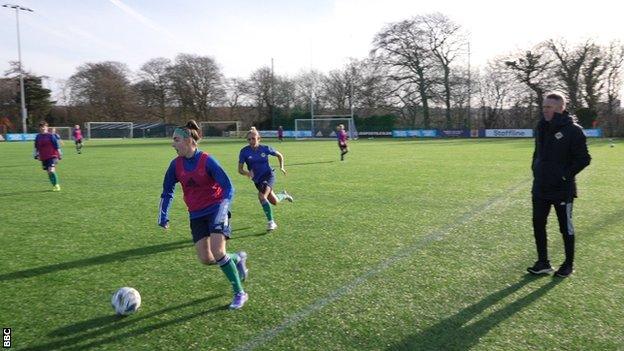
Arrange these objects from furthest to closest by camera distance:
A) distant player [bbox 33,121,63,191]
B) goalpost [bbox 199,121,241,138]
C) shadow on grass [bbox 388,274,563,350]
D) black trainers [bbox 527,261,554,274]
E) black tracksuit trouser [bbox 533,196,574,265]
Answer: goalpost [bbox 199,121,241,138] → distant player [bbox 33,121,63,191] → black trainers [bbox 527,261,554,274] → black tracksuit trouser [bbox 533,196,574,265] → shadow on grass [bbox 388,274,563,350]

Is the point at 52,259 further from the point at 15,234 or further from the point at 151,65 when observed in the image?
the point at 151,65

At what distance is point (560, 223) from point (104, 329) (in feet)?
15.8

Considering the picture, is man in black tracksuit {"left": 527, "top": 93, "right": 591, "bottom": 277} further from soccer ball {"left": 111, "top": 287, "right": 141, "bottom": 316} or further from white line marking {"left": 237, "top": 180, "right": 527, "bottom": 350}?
soccer ball {"left": 111, "top": 287, "right": 141, "bottom": 316}

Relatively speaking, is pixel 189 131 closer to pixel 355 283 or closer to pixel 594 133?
pixel 355 283

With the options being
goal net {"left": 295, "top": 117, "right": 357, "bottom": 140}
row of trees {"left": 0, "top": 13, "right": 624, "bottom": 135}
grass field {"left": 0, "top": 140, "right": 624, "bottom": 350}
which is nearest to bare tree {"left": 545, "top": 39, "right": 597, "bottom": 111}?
row of trees {"left": 0, "top": 13, "right": 624, "bottom": 135}

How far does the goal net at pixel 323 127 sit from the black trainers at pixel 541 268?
47.5m

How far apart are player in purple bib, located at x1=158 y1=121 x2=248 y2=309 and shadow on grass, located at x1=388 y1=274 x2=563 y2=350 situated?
1776 mm

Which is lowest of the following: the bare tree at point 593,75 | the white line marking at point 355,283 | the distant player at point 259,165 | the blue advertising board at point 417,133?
the white line marking at point 355,283

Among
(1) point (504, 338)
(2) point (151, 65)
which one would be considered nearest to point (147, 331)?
(1) point (504, 338)

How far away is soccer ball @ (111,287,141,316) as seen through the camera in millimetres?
4379

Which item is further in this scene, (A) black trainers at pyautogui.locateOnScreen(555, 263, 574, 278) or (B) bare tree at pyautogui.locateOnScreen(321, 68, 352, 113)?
(B) bare tree at pyautogui.locateOnScreen(321, 68, 352, 113)

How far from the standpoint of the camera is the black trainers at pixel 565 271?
5233 mm

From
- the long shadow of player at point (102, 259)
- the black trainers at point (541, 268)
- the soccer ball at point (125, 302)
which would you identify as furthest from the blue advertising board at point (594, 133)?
the soccer ball at point (125, 302)

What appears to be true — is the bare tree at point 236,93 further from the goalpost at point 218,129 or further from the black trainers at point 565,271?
the black trainers at point 565,271
